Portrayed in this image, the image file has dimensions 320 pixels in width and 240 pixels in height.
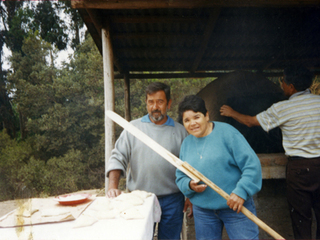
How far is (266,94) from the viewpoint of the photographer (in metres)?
3.21

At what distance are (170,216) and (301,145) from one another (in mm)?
1381

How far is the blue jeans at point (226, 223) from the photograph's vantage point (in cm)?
158

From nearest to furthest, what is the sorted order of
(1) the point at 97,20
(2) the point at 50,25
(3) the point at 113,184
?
(3) the point at 113,184 < (1) the point at 97,20 < (2) the point at 50,25

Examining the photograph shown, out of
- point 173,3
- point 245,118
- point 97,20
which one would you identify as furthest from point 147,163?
point 97,20

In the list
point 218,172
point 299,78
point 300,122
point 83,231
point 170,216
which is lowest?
point 170,216

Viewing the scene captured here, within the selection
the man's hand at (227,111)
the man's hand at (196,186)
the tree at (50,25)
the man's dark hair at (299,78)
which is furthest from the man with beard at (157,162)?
the tree at (50,25)

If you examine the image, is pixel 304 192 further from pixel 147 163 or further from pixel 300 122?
pixel 147 163

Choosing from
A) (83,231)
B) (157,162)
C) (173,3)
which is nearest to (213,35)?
(173,3)

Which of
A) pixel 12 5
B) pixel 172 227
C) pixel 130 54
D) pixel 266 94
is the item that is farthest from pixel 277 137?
pixel 12 5

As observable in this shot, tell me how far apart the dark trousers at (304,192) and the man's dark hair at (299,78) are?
2.30ft

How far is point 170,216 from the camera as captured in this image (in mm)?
2016

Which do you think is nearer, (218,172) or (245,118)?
(218,172)

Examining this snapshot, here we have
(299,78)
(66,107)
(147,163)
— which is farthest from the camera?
(66,107)

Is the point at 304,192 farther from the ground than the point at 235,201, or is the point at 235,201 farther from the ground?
the point at 235,201
